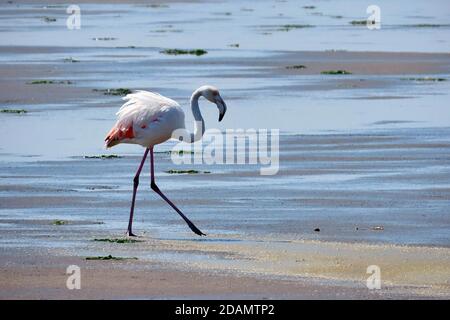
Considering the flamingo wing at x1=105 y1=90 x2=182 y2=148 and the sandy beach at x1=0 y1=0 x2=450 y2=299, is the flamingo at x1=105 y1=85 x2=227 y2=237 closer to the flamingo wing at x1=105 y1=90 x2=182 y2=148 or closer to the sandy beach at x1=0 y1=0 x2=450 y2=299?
the flamingo wing at x1=105 y1=90 x2=182 y2=148

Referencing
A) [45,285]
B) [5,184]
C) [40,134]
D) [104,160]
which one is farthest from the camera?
[40,134]

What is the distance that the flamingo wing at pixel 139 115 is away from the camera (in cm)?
1478

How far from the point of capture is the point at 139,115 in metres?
14.8

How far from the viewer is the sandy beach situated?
1155 centimetres

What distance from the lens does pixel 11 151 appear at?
19266 mm

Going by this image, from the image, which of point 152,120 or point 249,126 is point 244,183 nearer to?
point 152,120

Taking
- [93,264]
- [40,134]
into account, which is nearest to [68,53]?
[40,134]

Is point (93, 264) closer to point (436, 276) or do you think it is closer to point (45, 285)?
point (45, 285)

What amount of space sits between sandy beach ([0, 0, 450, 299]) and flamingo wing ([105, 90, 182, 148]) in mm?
776

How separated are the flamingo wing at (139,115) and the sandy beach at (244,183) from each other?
78 centimetres

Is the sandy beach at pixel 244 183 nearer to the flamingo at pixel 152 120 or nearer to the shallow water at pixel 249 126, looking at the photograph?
the shallow water at pixel 249 126

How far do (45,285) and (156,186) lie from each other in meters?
3.98

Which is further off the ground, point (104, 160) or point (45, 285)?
point (104, 160)

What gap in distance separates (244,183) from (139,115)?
211 centimetres
